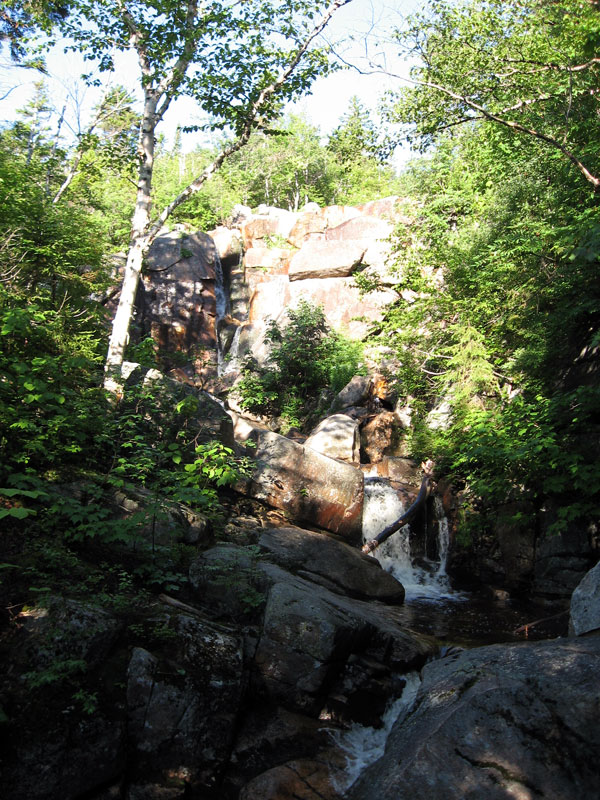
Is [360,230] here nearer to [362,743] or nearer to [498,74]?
[498,74]

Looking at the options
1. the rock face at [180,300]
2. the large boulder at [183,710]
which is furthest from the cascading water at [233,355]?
the large boulder at [183,710]

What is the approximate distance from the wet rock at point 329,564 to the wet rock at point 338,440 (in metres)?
4.08

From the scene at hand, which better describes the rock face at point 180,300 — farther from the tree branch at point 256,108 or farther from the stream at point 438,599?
the stream at point 438,599

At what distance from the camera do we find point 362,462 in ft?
45.6

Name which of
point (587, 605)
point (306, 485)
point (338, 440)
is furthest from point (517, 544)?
point (338, 440)

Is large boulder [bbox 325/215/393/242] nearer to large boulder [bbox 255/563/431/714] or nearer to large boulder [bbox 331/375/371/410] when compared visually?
large boulder [bbox 331/375/371/410]

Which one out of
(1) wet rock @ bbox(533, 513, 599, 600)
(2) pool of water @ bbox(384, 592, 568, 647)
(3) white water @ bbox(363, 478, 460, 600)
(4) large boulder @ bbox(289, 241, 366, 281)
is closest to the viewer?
(2) pool of water @ bbox(384, 592, 568, 647)

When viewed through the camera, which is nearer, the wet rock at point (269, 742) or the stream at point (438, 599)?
the wet rock at point (269, 742)

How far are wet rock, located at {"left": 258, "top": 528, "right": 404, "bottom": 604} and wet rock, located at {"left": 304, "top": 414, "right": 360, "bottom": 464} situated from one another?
4.08 metres

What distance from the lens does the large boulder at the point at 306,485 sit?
9742mm

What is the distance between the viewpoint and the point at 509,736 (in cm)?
315

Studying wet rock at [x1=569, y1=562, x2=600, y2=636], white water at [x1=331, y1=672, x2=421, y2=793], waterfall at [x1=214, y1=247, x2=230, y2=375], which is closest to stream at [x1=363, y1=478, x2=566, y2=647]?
white water at [x1=331, y1=672, x2=421, y2=793]

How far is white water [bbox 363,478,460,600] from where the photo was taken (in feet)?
31.9

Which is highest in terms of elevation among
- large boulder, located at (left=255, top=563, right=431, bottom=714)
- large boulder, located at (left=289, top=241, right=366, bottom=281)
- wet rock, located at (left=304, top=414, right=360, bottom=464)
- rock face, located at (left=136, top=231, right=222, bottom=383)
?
large boulder, located at (left=289, top=241, right=366, bottom=281)
